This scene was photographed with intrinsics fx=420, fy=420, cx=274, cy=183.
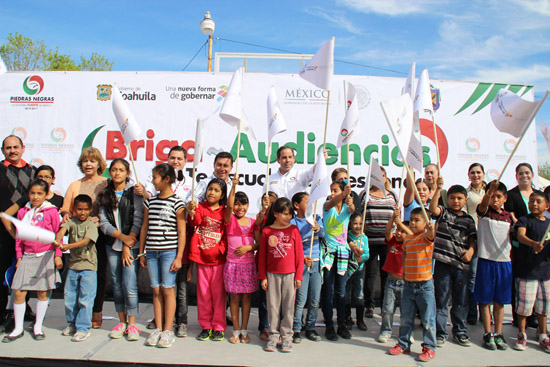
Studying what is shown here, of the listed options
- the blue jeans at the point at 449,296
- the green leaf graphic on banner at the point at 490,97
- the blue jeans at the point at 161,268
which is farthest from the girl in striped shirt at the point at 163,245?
the green leaf graphic on banner at the point at 490,97

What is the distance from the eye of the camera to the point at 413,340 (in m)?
4.03

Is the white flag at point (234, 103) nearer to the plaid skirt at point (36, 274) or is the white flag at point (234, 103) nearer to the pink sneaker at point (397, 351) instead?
the plaid skirt at point (36, 274)

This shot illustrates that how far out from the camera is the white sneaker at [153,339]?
3.74 metres

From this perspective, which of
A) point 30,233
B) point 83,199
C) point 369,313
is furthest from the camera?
point 369,313

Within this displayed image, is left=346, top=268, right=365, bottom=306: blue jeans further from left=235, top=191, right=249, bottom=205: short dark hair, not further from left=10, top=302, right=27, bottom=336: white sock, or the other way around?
left=10, top=302, right=27, bottom=336: white sock

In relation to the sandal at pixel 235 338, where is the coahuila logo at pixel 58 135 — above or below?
above

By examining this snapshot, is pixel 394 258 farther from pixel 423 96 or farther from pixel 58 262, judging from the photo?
pixel 58 262

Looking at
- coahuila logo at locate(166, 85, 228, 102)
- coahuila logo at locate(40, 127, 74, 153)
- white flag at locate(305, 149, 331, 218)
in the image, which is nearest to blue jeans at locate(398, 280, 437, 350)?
white flag at locate(305, 149, 331, 218)

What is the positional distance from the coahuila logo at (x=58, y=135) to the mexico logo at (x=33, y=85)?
0.73m

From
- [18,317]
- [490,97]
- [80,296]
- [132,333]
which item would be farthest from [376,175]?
[490,97]

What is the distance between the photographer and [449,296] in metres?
3.90

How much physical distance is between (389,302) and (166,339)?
2.10 meters

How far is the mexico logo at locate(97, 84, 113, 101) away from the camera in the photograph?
6.83 metres

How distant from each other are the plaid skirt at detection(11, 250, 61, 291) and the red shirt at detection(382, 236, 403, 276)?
318 cm
